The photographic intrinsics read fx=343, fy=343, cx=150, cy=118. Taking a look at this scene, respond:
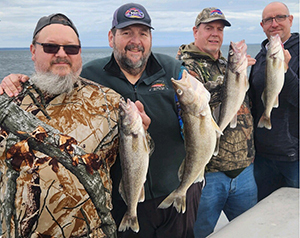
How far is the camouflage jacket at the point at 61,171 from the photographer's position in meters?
2.48

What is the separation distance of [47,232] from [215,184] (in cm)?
223

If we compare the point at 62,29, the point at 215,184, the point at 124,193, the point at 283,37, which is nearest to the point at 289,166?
the point at 215,184

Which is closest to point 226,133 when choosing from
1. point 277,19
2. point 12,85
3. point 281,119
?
point 281,119

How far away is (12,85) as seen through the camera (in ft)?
8.80

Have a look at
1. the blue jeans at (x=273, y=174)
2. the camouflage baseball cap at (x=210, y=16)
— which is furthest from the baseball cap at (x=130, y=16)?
the blue jeans at (x=273, y=174)

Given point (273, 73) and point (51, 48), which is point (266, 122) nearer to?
point (273, 73)

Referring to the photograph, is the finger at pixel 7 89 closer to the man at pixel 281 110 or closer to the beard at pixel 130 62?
the beard at pixel 130 62

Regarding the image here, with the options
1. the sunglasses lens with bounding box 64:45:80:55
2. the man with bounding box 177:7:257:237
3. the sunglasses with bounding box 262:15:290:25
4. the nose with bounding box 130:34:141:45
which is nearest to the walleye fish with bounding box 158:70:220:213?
the nose with bounding box 130:34:141:45

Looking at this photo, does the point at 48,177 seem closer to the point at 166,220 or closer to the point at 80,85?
the point at 80,85

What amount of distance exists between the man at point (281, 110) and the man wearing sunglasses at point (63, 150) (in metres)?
2.40

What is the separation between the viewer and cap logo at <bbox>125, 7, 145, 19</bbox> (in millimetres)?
3188

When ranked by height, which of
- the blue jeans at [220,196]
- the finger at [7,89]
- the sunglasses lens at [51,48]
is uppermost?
the sunglasses lens at [51,48]

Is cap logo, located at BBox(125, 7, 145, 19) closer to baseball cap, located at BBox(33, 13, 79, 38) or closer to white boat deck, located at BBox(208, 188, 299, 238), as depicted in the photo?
baseball cap, located at BBox(33, 13, 79, 38)

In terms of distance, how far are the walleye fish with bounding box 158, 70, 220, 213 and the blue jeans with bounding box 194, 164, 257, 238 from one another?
4.50 feet
